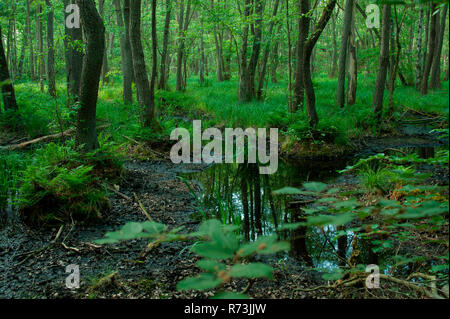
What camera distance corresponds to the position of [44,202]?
147 inches

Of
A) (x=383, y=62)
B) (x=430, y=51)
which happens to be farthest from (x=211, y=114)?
(x=430, y=51)

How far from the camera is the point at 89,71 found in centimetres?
445

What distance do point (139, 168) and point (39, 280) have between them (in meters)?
4.17

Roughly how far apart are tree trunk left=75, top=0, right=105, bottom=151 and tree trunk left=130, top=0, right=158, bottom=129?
295 centimetres

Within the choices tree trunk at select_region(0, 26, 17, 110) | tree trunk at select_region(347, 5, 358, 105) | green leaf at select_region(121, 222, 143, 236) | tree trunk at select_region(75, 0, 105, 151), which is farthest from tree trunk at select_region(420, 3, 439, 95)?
green leaf at select_region(121, 222, 143, 236)

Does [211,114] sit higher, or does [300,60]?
[300,60]

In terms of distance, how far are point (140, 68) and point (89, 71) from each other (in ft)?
10.6

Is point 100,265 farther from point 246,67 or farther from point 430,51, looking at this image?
point 430,51

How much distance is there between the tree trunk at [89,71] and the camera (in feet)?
14.0

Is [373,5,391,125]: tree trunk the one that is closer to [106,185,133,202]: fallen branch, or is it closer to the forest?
the forest

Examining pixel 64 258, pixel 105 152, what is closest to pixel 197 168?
pixel 105 152

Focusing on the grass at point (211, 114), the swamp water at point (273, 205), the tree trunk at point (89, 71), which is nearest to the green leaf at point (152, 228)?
the swamp water at point (273, 205)

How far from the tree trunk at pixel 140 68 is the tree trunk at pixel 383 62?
20.3 ft
